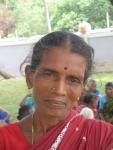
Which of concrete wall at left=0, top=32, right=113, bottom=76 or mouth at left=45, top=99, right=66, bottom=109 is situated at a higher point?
mouth at left=45, top=99, right=66, bottom=109

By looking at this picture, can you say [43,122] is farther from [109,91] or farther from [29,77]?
[109,91]

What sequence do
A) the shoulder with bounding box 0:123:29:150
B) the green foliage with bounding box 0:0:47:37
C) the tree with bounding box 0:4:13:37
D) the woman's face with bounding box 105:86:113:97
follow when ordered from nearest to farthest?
the shoulder with bounding box 0:123:29:150 → the woman's face with bounding box 105:86:113:97 → the tree with bounding box 0:4:13:37 → the green foliage with bounding box 0:0:47:37

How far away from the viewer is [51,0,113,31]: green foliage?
17.4 metres

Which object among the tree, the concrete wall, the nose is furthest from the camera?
the tree

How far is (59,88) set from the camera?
53.4 inches

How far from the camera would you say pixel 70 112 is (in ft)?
4.98

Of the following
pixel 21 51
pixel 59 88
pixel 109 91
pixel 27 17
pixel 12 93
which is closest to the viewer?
pixel 59 88

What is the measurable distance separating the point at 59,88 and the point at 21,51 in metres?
13.6

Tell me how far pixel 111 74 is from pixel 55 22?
618 centimetres

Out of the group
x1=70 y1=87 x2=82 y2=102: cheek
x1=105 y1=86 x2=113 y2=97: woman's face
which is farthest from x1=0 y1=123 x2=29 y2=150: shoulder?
x1=105 y1=86 x2=113 y2=97: woman's face

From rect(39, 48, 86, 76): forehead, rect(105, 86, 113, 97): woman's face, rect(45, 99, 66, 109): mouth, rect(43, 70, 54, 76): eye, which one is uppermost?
rect(39, 48, 86, 76): forehead

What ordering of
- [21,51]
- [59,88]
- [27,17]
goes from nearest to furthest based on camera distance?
[59,88] < [21,51] < [27,17]

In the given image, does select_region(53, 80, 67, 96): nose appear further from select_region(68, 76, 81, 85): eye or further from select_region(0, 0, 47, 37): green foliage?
select_region(0, 0, 47, 37): green foliage

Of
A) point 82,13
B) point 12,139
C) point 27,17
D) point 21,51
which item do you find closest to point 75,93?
point 12,139
